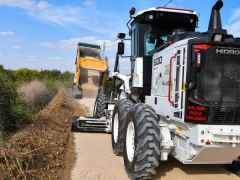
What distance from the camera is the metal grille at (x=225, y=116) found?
5.23 m

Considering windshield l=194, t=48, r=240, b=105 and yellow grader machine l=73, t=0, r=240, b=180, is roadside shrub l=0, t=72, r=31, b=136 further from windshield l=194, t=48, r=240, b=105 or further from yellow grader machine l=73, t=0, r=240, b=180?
windshield l=194, t=48, r=240, b=105

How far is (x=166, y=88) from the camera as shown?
20.4 ft

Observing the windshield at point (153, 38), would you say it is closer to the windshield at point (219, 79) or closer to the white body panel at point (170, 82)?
the white body panel at point (170, 82)

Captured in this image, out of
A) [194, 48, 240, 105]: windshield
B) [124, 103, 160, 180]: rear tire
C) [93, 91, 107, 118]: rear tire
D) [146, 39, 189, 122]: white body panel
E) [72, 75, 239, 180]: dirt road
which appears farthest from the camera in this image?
[93, 91, 107, 118]: rear tire

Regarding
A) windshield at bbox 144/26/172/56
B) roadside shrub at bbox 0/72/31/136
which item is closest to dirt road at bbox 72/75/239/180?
roadside shrub at bbox 0/72/31/136

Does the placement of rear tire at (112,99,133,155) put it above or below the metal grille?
below

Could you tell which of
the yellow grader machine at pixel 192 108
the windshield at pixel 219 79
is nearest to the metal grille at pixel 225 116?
the yellow grader machine at pixel 192 108

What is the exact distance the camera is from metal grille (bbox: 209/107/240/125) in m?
5.23

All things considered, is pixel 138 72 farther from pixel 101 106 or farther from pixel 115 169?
pixel 101 106

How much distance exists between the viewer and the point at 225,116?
5293 millimetres

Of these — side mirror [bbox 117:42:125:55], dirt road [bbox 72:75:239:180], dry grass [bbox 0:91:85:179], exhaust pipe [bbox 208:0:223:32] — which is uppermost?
exhaust pipe [bbox 208:0:223:32]

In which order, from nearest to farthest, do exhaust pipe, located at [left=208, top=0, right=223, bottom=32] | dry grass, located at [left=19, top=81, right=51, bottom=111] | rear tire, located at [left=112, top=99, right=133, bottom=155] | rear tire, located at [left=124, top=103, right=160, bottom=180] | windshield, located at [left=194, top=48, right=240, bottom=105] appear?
windshield, located at [left=194, top=48, right=240, bottom=105] → rear tire, located at [left=124, top=103, right=160, bottom=180] → exhaust pipe, located at [left=208, top=0, right=223, bottom=32] → rear tire, located at [left=112, top=99, right=133, bottom=155] → dry grass, located at [left=19, top=81, right=51, bottom=111]

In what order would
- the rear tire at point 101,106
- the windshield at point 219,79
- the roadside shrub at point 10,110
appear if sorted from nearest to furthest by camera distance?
the windshield at point 219,79, the roadside shrub at point 10,110, the rear tire at point 101,106

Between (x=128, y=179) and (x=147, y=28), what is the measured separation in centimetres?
345
